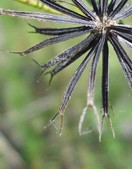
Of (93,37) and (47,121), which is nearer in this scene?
(93,37)

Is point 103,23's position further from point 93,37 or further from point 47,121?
point 47,121

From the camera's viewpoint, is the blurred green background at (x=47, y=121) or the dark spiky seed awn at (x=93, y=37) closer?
the dark spiky seed awn at (x=93, y=37)

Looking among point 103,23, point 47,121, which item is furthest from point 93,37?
point 47,121

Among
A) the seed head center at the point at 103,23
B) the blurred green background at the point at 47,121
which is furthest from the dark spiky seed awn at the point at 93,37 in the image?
the blurred green background at the point at 47,121

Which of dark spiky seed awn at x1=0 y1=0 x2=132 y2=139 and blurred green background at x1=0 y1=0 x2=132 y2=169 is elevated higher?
dark spiky seed awn at x1=0 y1=0 x2=132 y2=139

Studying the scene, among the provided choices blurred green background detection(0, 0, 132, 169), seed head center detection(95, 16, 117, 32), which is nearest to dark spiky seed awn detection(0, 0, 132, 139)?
seed head center detection(95, 16, 117, 32)

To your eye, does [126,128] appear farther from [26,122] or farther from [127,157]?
[26,122]

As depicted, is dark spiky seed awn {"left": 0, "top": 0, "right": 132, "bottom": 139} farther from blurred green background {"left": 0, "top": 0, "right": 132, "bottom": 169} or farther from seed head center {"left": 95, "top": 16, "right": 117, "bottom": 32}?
blurred green background {"left": 0, "top": 0, "right": 132, "bottom": 169}

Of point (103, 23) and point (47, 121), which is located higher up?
point (103, 23)

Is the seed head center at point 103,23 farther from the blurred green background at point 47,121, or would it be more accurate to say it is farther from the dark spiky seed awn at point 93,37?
the blurred green background at point 47,121
